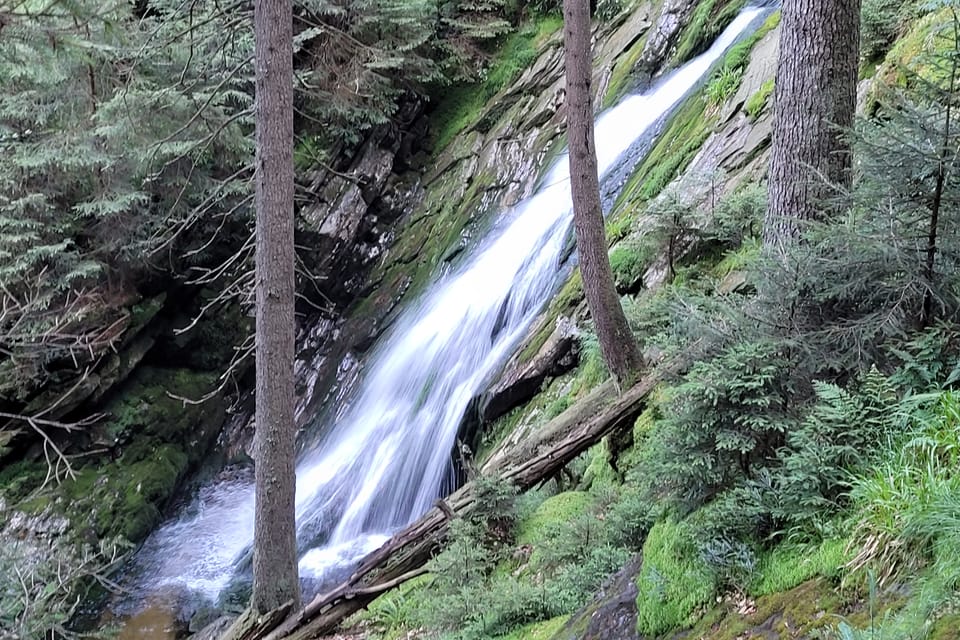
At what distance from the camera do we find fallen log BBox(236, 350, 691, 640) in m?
5.86

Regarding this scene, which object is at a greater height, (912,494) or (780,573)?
(912,494)

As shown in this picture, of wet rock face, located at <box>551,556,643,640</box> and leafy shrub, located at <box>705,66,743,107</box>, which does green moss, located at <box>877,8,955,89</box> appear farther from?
wet rock face, located at <box>551,556,643,640</box>

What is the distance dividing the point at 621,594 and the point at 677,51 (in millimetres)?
11466

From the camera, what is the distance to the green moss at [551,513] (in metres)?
5.54

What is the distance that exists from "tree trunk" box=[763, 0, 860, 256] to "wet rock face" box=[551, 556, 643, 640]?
2.30 m

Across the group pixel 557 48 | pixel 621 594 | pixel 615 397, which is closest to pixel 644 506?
pixel 621 594

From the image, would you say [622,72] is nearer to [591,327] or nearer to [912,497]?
[591,327]

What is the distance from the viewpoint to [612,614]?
3137mm

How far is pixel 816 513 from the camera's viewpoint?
2.58m

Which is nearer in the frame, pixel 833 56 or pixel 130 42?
pixel 833 56

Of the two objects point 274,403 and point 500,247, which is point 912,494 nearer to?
point 274,403

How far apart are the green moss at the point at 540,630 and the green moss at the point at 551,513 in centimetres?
123

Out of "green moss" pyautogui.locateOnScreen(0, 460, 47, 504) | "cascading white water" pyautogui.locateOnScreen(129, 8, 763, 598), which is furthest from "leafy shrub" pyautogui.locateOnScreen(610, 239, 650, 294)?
"green moss" pyautogui.locateOnScreen(0, 460, 47, 504)

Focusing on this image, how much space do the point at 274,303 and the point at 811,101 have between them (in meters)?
4.45
